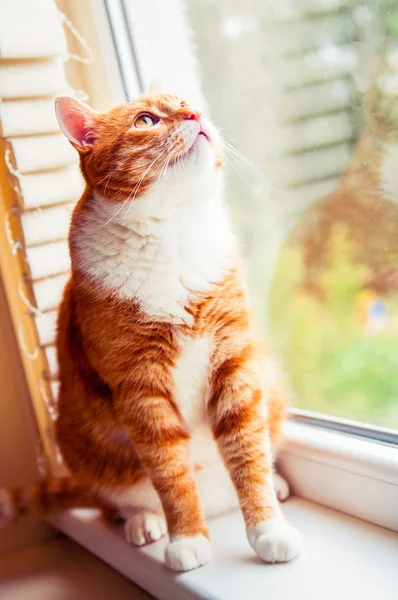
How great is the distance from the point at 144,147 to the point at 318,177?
0.42 meters

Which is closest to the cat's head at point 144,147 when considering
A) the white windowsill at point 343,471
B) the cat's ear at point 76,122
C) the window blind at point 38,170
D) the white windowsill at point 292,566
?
the cat's ear at point 76,122

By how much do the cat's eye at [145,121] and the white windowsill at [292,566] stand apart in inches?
30.8

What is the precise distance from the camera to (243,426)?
1150 mm

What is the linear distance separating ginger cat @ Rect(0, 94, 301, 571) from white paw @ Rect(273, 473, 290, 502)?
0.60 ft

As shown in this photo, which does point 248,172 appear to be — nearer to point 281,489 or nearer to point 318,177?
point 318,177

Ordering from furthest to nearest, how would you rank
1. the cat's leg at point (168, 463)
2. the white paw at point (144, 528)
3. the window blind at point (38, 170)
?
the window blind at point (38, 170)
the white paw at point (144, 528)
the cat's leg at point (168, 463)

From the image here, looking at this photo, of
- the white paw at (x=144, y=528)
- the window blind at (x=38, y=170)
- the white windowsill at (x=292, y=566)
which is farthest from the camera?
the window blind at (x=38, y=170)

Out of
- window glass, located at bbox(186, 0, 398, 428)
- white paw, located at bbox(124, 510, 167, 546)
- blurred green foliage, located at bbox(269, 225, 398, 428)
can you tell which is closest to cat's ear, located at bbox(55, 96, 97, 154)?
window glass, located at bbox(186, 0, 398, 428)

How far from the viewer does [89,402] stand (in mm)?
1252

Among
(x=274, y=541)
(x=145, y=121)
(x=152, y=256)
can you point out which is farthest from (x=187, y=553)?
(x=145, y=121)

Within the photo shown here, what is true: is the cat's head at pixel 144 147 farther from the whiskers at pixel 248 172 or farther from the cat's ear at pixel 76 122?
the whiskers at pixel 248 172

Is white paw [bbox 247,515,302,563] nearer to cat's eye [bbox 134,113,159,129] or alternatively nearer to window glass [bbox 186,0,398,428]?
window glass [bbox 186,0,398,428]

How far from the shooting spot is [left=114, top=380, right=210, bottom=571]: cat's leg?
3.57ft

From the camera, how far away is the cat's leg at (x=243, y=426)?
1.11 m
